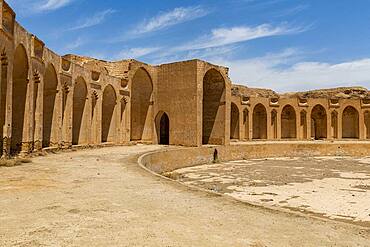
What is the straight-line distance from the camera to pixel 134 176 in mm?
10383

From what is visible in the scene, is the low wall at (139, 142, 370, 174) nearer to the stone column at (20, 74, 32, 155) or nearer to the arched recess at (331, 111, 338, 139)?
the stone column at (20, 74, 32, 155)

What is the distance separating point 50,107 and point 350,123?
37038mm

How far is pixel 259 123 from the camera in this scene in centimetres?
4181

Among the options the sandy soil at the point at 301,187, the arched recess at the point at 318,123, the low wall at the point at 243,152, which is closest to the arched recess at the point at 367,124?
the arched recess at the point at 318,123

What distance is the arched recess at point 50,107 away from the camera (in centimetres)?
1950

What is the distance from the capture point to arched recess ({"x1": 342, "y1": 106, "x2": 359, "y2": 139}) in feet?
139

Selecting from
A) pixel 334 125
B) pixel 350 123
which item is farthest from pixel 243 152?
pixel 350 123

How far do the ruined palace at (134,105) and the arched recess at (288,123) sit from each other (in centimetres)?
13

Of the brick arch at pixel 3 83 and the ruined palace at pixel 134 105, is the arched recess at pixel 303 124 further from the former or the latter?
the brick arch at pixel 3 83

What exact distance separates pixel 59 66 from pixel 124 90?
7.23 meters

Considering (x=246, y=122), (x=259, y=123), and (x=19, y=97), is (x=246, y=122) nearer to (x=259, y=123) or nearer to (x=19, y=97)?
(x=259, y=123)

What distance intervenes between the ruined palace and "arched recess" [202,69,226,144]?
85mm

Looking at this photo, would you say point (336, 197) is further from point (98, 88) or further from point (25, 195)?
point (98, 88)

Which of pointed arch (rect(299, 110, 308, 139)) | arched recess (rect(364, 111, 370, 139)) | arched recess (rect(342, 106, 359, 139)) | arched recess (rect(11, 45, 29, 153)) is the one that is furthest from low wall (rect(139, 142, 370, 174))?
arched recess (rect(364, 111, 370, 139))
